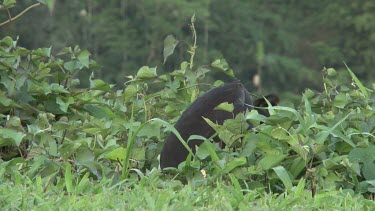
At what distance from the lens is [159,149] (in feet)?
16.3

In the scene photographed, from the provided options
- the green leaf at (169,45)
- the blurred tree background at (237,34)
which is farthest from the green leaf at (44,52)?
the blurred tree background at (237,34)

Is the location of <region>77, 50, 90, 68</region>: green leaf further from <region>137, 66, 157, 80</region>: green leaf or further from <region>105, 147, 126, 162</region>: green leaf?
<region>105, 147, 126, 162</region>: green leaf

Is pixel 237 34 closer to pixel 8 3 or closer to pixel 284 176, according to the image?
pixel 8 3

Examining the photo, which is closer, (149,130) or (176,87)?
(149,130)

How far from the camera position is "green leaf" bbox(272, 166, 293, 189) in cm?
420

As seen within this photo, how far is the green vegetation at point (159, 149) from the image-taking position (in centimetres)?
381

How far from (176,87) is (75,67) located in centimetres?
55

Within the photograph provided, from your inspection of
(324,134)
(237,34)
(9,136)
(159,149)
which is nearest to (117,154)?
(159,149)

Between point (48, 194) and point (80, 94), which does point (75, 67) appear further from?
point (48, 194)

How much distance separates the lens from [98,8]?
6544 centimetres

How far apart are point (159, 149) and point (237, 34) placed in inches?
2303

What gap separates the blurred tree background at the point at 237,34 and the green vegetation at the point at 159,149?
47.9m

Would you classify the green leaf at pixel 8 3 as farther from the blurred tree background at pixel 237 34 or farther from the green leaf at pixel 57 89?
the blurred tree background at pixel 237 34

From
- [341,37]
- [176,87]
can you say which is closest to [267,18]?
[341,37]
